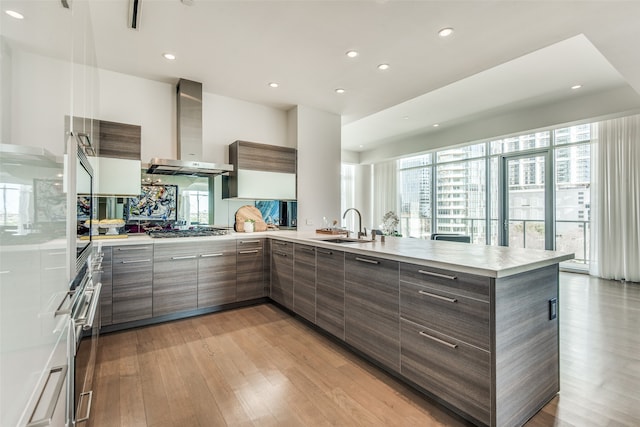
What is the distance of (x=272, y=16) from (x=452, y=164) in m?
6.07

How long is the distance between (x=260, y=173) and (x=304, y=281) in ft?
5.72

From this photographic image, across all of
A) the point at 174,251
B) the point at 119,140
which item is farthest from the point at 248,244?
the point at 119,140

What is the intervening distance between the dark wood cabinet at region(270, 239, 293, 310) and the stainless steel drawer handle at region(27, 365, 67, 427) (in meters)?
2.35

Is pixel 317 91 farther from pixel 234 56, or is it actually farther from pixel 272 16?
pixel 272 16

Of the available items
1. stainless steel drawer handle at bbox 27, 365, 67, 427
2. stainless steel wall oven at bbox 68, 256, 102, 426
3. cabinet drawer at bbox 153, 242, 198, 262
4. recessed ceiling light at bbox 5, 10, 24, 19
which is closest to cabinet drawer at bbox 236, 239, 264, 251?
cabinet drawer at bbox 153, 242, 198, 262

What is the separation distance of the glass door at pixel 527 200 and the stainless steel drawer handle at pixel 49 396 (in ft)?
22.9

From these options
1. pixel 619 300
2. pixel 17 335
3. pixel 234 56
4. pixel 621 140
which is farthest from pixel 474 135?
pixel 17 335

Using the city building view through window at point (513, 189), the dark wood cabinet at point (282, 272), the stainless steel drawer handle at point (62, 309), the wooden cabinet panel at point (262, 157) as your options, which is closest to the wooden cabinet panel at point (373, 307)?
the dark wood cabinet at point (282, 272)

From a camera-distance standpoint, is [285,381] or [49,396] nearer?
[49,396]

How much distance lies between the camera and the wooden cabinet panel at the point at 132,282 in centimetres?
285

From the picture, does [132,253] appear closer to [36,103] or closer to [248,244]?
[248,244]

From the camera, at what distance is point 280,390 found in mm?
1950

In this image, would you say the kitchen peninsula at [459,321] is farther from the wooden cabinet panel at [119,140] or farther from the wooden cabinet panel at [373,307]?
the wooden cabinet panel at [119,140]

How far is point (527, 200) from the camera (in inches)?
234
